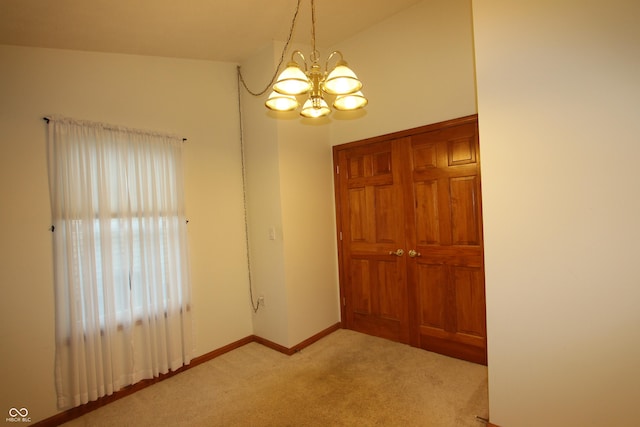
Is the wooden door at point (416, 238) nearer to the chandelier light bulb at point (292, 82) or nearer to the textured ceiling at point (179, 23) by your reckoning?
the textured ceiling at point (179, 23)

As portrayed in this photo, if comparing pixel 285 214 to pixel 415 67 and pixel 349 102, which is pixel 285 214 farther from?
pixel 415 67

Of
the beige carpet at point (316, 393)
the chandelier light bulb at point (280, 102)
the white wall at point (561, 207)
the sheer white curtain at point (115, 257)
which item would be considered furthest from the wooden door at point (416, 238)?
the sheer white curtain at point (115, 257)

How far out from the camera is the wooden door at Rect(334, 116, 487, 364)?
276 cm

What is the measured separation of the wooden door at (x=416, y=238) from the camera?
109 inches

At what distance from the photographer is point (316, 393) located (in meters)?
2.43

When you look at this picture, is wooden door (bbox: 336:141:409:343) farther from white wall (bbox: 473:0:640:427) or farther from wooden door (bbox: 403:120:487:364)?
white wall (bbox: 473:0:640:427)

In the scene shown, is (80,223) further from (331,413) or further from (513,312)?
(513,312)

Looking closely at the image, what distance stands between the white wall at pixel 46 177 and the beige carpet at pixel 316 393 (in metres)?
0.48

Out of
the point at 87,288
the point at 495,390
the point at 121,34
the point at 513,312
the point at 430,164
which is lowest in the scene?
the point at 495,390

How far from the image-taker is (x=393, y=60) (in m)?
3.12

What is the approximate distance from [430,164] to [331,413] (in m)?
2.36

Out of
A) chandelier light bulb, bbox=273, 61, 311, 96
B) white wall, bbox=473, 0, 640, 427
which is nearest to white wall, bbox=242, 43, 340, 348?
chandelier light bulb, bbox=273, 61, 311, 96

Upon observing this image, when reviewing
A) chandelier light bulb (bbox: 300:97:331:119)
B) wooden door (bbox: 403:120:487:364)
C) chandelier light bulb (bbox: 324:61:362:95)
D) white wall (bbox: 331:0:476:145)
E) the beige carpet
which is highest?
white wall (bbox: 331:0:476:145)

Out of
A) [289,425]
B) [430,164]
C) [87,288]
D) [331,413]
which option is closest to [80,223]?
[87,288]
